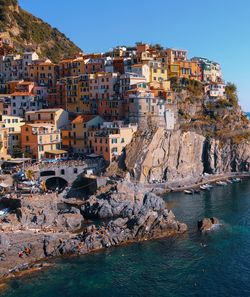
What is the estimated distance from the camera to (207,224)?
5666cm

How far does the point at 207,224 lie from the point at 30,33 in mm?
97276

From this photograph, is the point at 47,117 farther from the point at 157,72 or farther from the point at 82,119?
the point at 157,72

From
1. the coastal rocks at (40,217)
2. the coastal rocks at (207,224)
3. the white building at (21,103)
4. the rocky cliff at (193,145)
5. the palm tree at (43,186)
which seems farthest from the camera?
the white building at (21,103)

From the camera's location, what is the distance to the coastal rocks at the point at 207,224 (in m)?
56.0

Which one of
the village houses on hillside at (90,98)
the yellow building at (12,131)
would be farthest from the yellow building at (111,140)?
the yellow building at (12,131)

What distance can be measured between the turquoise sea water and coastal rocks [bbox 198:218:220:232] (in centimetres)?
87

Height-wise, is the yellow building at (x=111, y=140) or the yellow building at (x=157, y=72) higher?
the yellow building at (x=157, y=72)

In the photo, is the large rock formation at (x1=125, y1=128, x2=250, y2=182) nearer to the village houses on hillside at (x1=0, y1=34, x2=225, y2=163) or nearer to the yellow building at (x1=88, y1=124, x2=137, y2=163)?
the yellow building at (x1=88, y1=124, x2=137, y2=163)

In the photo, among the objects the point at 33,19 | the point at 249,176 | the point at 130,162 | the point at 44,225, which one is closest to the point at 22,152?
the point at 130,162

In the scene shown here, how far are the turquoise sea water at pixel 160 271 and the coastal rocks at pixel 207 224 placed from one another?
87cm

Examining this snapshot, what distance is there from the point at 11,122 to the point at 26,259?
127 feet

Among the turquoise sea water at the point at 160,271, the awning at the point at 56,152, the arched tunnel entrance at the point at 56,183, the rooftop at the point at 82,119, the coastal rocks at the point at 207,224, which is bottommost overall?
the turquoise sea water at the point at 160,271

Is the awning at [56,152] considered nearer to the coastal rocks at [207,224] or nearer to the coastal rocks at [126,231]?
the coastal rocks at [126,231]

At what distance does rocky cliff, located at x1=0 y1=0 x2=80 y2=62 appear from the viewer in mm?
129750
